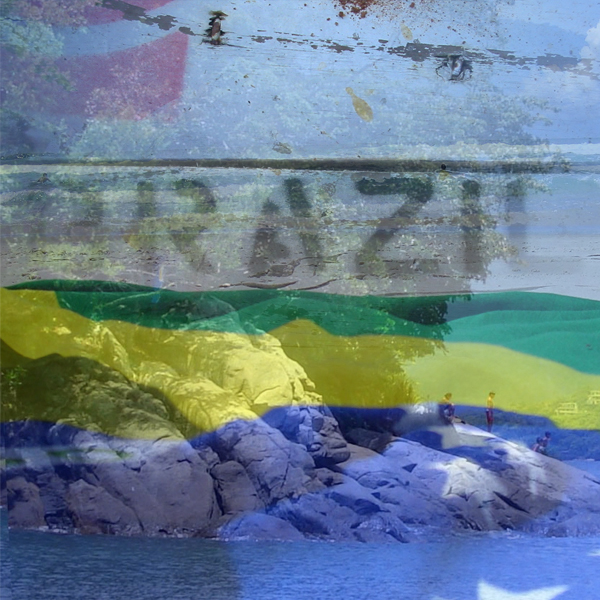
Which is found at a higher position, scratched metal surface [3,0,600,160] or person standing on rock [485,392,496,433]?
scratched metal surface [3,0,600,160]

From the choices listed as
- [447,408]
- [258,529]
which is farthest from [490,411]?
[258,529]

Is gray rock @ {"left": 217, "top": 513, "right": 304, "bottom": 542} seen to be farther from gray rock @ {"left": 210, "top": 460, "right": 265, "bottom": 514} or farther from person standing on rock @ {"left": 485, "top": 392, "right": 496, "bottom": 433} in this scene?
person standing on rock @ {"left": 485, "top": 392, "right": 496, "bottom": 433}

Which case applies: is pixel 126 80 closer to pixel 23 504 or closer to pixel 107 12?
pixel 107 12

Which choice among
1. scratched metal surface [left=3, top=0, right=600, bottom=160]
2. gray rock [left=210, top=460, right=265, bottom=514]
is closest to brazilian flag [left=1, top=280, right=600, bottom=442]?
gray rock [left=210, top=460, right=265, bottom=514]

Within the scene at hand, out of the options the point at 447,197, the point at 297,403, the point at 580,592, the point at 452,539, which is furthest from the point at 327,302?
the point at 580,592

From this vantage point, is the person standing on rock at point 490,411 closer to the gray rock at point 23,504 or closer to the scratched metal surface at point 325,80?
the scratched metal surface at point 325,80

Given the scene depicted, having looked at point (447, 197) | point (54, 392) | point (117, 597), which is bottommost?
point (117, 597)

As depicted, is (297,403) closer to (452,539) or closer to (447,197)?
(452,539)
